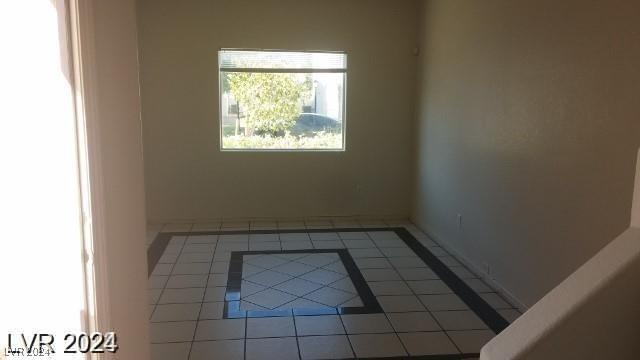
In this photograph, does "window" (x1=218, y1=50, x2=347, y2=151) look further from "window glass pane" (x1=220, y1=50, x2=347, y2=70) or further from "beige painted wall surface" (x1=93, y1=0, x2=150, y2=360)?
"beige painted wall surface" (x1=93, y1=0, x2=150, y2=360)

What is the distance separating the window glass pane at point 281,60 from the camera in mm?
5484

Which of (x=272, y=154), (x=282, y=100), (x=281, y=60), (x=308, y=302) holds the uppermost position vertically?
(x=281, y=60)

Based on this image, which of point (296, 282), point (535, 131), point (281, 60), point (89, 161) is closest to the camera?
point (89, 161)

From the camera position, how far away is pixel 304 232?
5.30 metres

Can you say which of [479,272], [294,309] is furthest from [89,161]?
[479,272]

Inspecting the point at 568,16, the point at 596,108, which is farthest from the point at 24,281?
the point at 568,16

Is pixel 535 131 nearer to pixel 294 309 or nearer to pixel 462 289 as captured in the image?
pixel 462 289

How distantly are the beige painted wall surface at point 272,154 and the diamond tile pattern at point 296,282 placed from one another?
1.36m

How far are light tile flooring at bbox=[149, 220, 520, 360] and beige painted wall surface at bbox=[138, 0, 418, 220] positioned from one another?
73cm

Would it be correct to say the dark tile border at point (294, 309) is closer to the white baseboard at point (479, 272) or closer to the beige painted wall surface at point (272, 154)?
the white baseboard at point (479, 272)

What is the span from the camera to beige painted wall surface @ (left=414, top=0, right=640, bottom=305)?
8.08 ft

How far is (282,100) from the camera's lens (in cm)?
564

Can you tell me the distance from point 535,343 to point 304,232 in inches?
162

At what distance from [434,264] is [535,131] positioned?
5.19 feet
